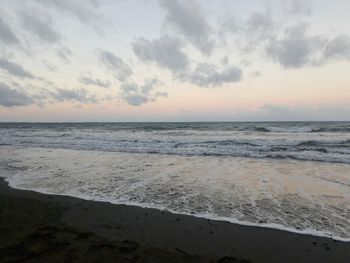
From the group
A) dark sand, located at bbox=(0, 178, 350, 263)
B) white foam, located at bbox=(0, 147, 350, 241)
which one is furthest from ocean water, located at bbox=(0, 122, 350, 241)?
dark sand, located at bbox=(0, 178, 350, 263)

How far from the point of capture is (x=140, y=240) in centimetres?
447

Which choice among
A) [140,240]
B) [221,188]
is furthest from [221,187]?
[140,240]

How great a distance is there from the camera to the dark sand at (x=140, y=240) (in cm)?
391

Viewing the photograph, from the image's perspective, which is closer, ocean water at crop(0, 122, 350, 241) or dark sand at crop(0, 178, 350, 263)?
dark sand at crop(0, 178, 350, 263)

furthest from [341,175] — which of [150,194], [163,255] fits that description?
[163,255]

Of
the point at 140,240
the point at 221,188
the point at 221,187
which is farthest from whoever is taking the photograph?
the point at 221,187

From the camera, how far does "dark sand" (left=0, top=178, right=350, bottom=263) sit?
154 inches

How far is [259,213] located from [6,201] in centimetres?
569

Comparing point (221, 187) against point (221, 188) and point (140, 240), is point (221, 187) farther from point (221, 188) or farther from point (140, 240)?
point (140, 240)

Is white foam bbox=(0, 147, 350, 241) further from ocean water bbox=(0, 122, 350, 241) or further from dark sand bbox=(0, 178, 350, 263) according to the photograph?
dark sand bbox=(0, 178, 350, 263)

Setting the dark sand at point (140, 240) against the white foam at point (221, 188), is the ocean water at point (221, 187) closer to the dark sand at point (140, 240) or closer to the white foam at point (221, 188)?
the white foam at point (221, 188)

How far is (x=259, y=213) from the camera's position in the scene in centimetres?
586

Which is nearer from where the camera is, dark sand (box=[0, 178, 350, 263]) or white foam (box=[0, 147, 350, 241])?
dark sand (box=[0, 178, 350, 263])

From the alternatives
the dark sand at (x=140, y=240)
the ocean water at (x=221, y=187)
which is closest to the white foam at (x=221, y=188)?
the ocean water at (x=221, y=187)
